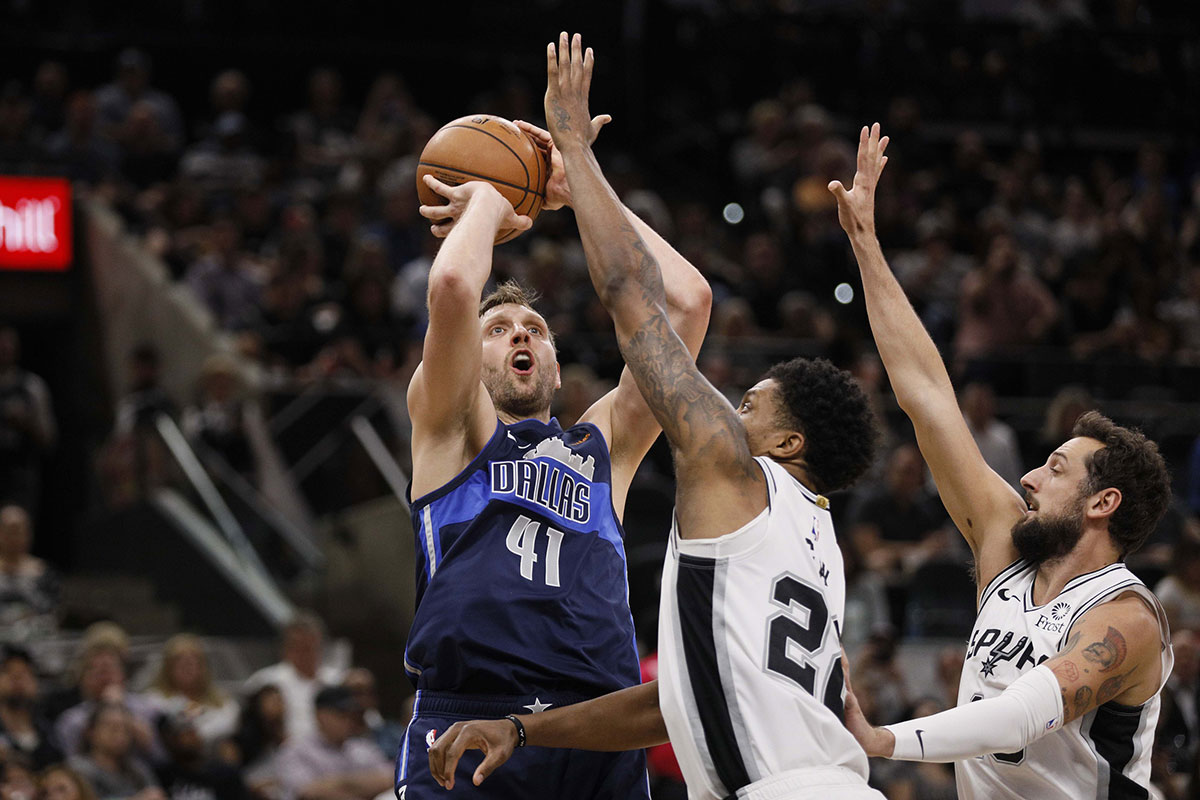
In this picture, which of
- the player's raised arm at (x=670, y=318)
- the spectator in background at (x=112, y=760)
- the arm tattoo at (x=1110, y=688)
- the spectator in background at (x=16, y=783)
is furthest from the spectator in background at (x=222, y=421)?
the arm tattoo at (x=1110, y=688)

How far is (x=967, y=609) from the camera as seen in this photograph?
1059 cm

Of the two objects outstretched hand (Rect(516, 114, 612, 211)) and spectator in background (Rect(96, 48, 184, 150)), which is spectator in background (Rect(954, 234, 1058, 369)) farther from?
outstretched hand (Rect(516, 114, 612, 211))

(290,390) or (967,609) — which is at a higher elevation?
(290,390)

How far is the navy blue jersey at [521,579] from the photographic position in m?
4.29

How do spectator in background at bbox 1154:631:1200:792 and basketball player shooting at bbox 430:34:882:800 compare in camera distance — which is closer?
basketball player shooting at bbox 430:34:882:800

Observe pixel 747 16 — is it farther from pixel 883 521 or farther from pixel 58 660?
pixel 58 660

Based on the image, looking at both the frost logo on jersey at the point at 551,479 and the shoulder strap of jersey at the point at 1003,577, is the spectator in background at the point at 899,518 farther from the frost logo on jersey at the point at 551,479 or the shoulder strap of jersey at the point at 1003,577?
the frost logo on jersey at the point at 551,479

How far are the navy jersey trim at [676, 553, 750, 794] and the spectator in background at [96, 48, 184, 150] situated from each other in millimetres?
12338

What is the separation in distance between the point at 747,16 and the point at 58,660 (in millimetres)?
10788

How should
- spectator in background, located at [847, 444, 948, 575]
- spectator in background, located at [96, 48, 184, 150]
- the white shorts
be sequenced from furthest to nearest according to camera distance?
spectator in background, located at [96, 48, 184, 150]
spectator in background, located at [847, 444, 948, 575]
the white shorts

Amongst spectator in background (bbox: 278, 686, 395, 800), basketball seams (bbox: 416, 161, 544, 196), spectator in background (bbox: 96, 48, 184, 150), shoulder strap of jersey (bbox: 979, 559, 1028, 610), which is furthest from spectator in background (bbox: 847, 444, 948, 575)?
spectator in background (bbox: 96, 48, 184, 150)

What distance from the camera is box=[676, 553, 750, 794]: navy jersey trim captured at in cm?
368

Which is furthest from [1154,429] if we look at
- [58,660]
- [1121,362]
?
[58,660]

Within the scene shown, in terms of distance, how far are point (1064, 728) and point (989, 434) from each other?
24.4ft
